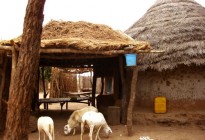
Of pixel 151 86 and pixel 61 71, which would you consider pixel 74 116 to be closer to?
pixel 151 86

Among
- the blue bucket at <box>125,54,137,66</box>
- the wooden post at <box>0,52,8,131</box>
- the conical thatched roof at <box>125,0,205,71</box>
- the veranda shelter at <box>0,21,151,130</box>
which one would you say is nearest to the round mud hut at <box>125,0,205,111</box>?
the conical thatched roof at <box>125,0,205,71</box>

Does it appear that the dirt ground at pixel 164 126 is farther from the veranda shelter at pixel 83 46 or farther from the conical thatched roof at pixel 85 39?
the conical thatched roof at pixel 85 39

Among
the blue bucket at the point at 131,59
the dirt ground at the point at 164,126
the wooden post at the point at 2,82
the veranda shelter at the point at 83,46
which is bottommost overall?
the dirt ground at the point at 164,126

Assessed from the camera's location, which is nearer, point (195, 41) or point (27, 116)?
point (27, 116)

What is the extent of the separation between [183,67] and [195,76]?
0.48 meters

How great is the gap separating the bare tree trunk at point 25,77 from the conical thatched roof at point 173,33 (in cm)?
667

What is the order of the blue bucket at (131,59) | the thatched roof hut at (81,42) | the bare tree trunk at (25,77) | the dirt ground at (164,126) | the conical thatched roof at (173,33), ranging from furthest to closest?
the conical thatched roof at (173,33) < the dirt ground at (164,126) < the blue bucket at (131,59) < the thatched roof hut at (81,42) < the bare tree trunk at (25,77)

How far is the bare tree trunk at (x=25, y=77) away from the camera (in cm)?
471

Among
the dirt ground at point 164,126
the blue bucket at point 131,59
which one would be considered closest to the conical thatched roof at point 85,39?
the blue bucket at point 131,59

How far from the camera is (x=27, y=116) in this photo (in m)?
4.77

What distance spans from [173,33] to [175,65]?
1509mm

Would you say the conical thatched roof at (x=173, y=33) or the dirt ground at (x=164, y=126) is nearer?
the dirt ground at (x=164, y=126)

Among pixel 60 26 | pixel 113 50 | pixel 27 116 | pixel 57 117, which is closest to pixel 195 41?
pixel 113 50

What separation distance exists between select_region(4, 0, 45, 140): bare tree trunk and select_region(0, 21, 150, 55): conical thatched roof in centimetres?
374
